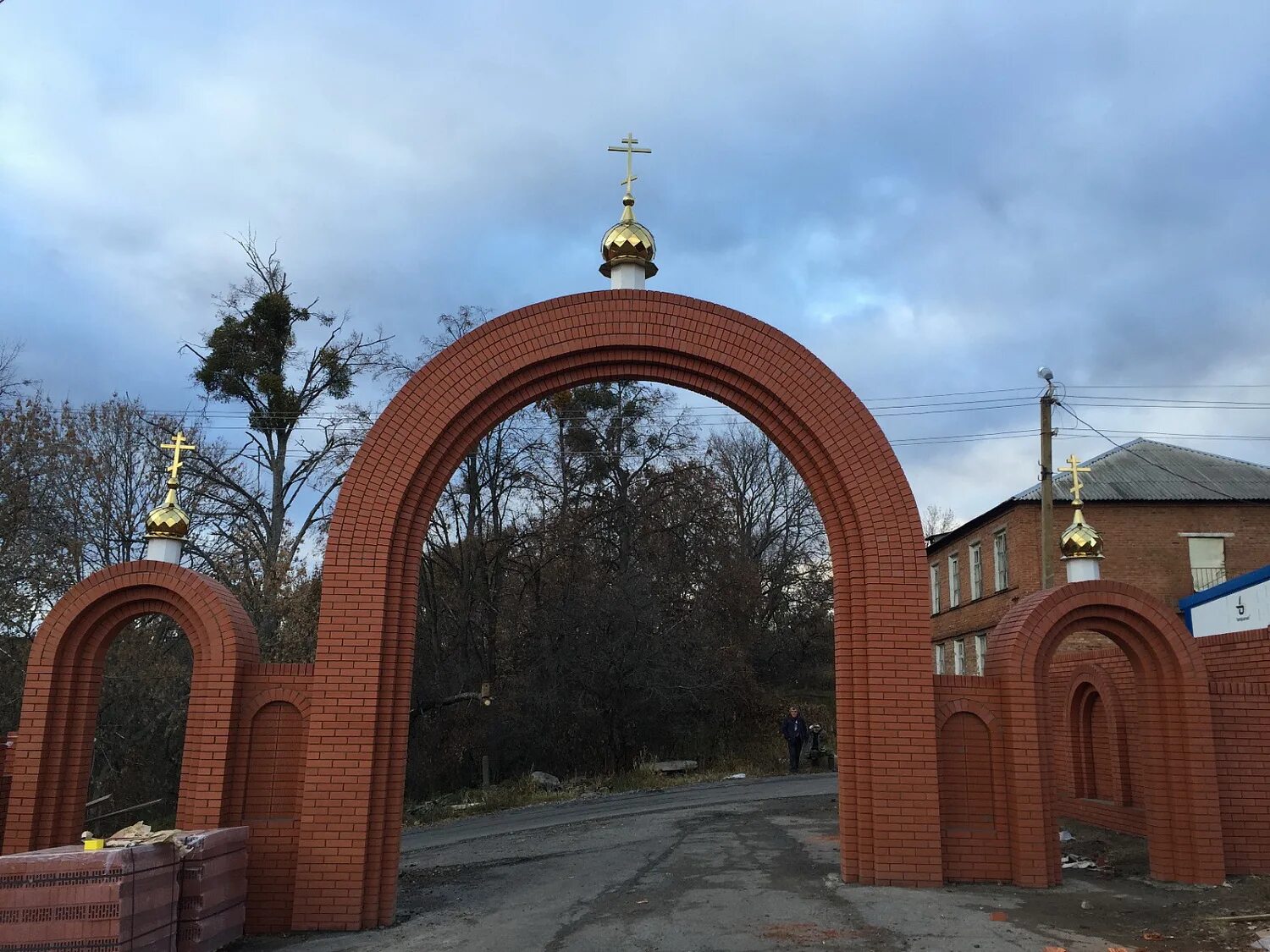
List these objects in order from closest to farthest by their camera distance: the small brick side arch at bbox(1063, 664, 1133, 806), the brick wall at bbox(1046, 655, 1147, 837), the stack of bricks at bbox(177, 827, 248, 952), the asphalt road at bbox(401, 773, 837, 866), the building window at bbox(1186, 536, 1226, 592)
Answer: the stack of bricks at bbox(177, 827, 248, 952), the brick wall at bbox(1046, 655, 1147, 837), the small brick side arch at bbox(1063, 664, 1133, 806), the asphalt road at bbox(401, 773, 837, 866), the building window at bbox(1186, 536, 1226, 592)

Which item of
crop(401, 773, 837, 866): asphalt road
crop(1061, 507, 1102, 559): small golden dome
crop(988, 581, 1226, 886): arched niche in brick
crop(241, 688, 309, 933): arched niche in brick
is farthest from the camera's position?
crop(401, 773, 837, 866): asphalt road

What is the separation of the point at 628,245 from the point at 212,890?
6876 millimetres

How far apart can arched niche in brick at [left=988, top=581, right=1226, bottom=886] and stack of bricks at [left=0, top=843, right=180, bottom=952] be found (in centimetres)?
732

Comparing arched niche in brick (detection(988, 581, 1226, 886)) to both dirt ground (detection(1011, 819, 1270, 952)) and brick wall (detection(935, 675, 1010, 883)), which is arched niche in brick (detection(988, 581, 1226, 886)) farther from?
dirt ground (detection(1011, 819, 1270, 952))

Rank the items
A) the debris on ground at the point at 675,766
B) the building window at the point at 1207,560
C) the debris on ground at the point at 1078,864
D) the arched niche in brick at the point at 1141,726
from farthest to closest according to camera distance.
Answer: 1. the building window at the point at 1207,560
2. the debris on ground at the point at 675,766
3. the debris on ground at the point at 1078,864
4. the arched niche in brick at the point at 1141,726

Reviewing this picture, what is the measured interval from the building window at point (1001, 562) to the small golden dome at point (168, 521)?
21796 millimetres

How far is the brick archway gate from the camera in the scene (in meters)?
8.06

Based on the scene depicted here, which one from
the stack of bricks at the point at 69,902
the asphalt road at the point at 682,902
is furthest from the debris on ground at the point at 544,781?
the stack of bricks at the point at 69,902

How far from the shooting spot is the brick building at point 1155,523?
2338cm

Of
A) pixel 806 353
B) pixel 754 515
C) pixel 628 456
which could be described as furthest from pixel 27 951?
pixel 754 515

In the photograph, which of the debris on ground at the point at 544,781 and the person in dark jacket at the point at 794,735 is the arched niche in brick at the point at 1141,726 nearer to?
the person in dark jacket at the point at 794,735

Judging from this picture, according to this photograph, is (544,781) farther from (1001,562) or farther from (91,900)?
(91,900)

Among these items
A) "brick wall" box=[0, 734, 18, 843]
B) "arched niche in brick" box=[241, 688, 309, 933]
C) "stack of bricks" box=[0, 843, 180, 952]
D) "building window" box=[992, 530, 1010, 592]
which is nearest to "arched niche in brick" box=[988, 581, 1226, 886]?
"arched niche in brick" box=[241, 688, 309, 933]

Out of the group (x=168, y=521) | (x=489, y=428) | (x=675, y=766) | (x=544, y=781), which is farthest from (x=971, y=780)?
(x=675, y=766)
